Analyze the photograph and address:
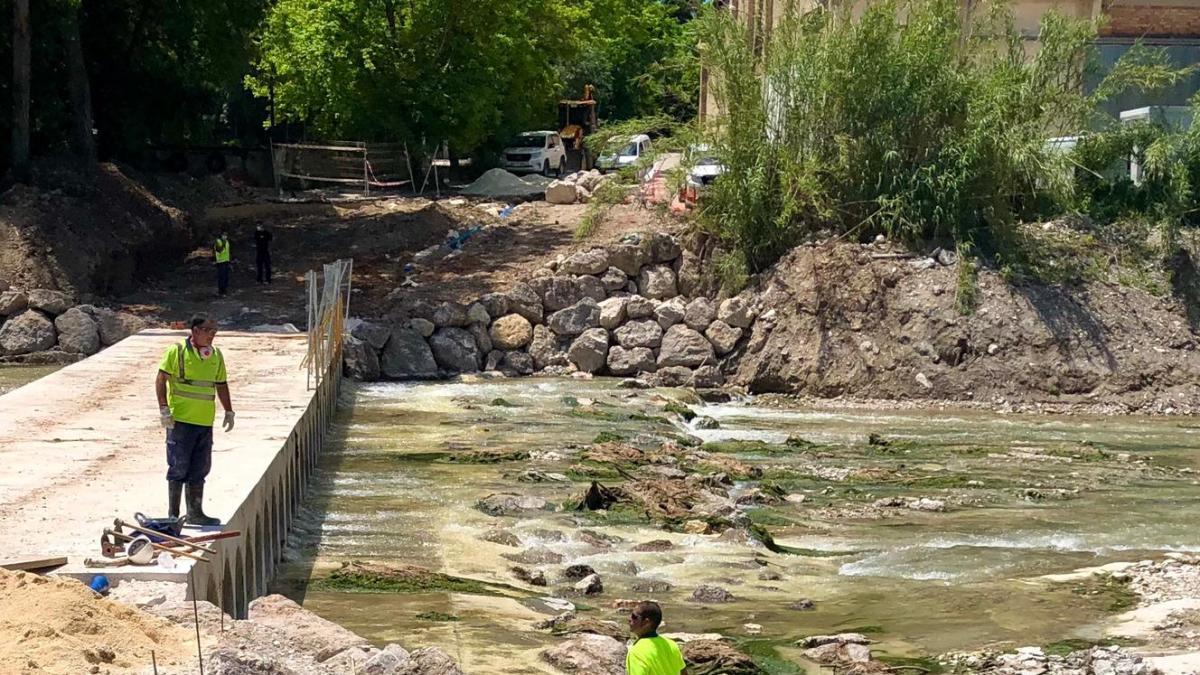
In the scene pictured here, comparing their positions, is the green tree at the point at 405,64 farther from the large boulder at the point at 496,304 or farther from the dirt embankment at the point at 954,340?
the dirt embankment at the point at 954,340

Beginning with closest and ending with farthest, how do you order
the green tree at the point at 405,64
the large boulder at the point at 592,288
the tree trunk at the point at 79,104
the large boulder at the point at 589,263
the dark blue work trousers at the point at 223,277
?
the large boulder at the point at 592,288
the large boulder at the point at 589,263
the dark blue work trousers at the point at 223,277
the tree trunk at the point at 79,104
the green tree at the point at 405,64

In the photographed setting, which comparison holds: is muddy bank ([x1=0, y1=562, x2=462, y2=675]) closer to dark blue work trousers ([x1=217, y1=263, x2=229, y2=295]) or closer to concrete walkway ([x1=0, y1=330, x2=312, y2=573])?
concrete walkway ([x1=0, y1=330, x2=312, y2=573])

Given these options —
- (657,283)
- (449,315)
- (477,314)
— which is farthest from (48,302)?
(657,283)

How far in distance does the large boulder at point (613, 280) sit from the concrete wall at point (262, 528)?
1072cm

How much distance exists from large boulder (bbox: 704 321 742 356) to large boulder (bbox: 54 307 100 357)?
1108cm

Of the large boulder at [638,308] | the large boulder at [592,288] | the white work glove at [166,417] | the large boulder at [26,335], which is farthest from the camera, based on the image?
the large boulder at [592,288]

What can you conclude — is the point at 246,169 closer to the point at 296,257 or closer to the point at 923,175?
the point at 296,257

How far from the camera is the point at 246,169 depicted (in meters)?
45.2

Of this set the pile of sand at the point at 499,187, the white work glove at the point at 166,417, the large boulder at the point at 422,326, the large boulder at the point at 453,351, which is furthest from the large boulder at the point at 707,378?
the white work glove at the point at 166,417

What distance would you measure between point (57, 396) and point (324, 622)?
9758 millimetres

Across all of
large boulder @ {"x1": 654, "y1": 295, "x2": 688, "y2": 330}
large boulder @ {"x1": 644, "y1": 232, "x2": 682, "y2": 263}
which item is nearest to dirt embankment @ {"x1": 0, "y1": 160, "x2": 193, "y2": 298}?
large boulder @ {"x1": 644, "y1": 232, "x2": 682, "y2": 263}

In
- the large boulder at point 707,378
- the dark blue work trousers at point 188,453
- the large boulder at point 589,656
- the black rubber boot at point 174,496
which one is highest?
the dark blue work trousers at point 188,453

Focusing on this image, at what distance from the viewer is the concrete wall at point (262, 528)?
38.4 ft

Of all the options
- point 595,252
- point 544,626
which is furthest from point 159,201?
point 544,626
